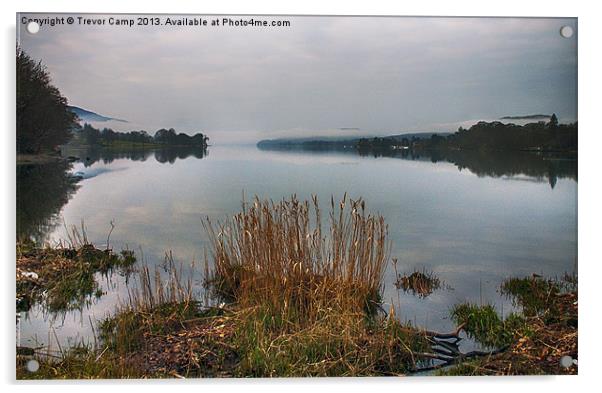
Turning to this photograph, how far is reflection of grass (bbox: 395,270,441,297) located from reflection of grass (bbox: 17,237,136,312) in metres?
1.21

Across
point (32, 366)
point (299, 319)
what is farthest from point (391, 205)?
point (32, 366)

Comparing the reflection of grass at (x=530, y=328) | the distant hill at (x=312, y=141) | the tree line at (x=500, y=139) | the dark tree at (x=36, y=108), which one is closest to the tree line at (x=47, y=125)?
the dark tree at (x=36, y=108)

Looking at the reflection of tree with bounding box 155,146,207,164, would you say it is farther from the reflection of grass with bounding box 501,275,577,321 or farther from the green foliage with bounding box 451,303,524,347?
the reflection of grass with bounding box 501,275,577,321

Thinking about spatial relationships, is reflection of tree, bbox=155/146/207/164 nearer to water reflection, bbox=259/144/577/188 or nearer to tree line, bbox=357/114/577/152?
water reflection, bbox=259/144/577/188

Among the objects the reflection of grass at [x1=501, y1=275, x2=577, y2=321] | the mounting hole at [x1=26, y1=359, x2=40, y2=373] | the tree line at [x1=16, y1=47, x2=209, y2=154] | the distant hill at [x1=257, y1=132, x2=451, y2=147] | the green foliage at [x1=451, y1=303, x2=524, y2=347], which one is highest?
the tree line at [x1=16, y1=47, x2=209, y2=154]

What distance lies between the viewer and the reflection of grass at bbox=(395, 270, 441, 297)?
308 cm

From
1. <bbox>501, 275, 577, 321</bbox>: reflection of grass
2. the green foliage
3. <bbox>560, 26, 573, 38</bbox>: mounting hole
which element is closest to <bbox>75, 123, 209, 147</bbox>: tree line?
the green foliage

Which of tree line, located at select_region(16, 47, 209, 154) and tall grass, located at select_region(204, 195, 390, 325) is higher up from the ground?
tree line, located at select_region(16, 47, 209, 154)

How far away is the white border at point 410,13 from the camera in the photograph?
117 inches

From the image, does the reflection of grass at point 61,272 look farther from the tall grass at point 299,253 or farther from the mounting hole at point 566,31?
the mounting hole at point 566,31

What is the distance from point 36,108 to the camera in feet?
9.79

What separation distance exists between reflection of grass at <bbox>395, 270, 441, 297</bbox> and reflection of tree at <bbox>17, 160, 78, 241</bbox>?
153 centimetres

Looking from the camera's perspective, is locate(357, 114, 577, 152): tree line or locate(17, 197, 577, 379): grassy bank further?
locate(357, 114, 577, 152): tree line

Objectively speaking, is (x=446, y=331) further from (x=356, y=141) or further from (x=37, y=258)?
(x=37, y=258)
